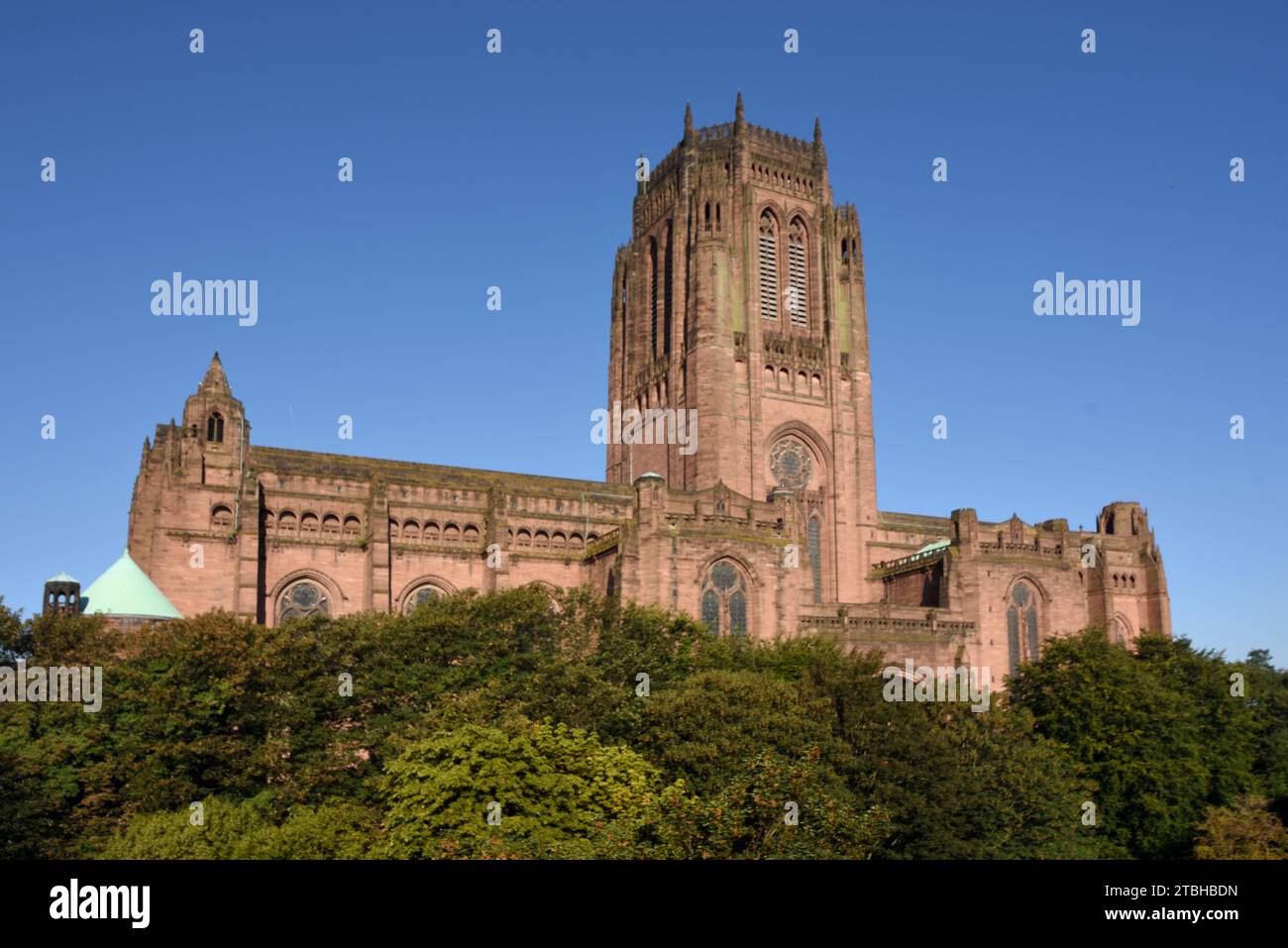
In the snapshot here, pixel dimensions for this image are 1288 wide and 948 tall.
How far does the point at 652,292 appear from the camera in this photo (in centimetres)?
8519

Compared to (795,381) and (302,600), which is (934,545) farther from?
(302,600)

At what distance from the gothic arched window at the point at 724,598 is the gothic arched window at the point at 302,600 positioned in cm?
1955

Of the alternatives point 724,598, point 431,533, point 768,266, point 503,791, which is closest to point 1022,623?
point 724,598

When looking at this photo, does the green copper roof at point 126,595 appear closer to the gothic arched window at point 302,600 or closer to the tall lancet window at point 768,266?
the gothic arched window at point 302,600

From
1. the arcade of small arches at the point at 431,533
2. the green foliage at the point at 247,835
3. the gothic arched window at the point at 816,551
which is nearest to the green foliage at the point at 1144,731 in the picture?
the gothic arched window at the point at 816,551

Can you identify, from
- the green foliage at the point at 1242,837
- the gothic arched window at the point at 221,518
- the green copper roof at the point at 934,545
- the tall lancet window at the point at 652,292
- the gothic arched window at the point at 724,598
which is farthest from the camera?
the tall lancet window at the point at 652,292

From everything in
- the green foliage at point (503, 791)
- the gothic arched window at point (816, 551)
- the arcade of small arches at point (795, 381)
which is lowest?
the green foliage at point (503, 791)

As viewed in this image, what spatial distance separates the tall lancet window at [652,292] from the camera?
276 feet

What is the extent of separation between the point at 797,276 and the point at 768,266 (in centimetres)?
231

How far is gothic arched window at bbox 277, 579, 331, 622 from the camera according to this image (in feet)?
203

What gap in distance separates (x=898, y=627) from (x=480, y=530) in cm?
2315

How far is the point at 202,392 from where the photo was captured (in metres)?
64.1
